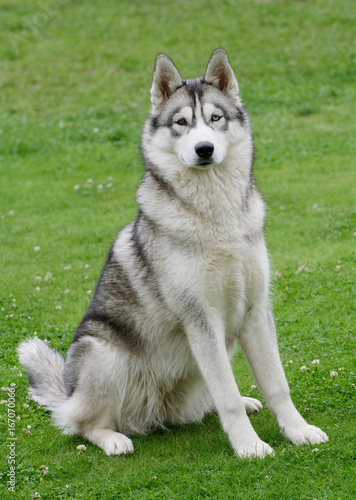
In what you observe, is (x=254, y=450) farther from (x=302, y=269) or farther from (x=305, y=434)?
(x=302, y=269)

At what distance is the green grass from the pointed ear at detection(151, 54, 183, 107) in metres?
2.54

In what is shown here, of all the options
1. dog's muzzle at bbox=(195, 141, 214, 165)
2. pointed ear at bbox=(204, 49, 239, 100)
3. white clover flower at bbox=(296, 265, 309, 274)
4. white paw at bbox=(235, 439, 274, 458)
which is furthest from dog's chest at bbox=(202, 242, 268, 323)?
white clover flower at bbox=(296, 265, 309, 274)

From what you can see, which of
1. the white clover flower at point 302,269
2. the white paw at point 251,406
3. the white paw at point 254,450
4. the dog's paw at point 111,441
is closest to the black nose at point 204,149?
the white paw at point 254,450

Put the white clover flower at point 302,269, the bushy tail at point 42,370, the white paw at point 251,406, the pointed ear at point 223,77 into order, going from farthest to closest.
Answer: the white clover flower at point 302,269 → the bushy tail at point 42,370 → the white paw at point 251,406 → the pointed ear at point 223,77

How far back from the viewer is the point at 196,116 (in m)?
4.59

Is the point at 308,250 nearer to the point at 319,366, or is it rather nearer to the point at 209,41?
the point at 319,366

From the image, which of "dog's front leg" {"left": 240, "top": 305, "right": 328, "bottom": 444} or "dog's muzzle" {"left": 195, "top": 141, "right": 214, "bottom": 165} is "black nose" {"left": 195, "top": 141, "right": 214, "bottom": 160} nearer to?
"dog's muzzle" {"left": 195, "top": 141, "right": 214, "bottom": 165}

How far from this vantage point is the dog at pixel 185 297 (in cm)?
450

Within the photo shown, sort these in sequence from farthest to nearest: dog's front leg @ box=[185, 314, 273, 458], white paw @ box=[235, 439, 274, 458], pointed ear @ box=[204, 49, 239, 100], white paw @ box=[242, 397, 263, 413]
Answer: white paw @ box=[242, 397, 263, 413] → pointed ear @ box=[204, 49, 239, 100] → dog's front leg @ box=[185, 314, 273, 458] → white paw @ box=[235, 439, 274, 458]

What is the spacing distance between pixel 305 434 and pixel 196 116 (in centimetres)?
229

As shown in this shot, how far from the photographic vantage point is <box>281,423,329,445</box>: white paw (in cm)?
447

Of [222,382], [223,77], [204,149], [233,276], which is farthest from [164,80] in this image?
[222,382]

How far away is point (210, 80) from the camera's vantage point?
15.8ft

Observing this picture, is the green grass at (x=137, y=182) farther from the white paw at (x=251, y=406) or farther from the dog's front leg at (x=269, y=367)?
the dog's front leg at (x=269, y=367)
